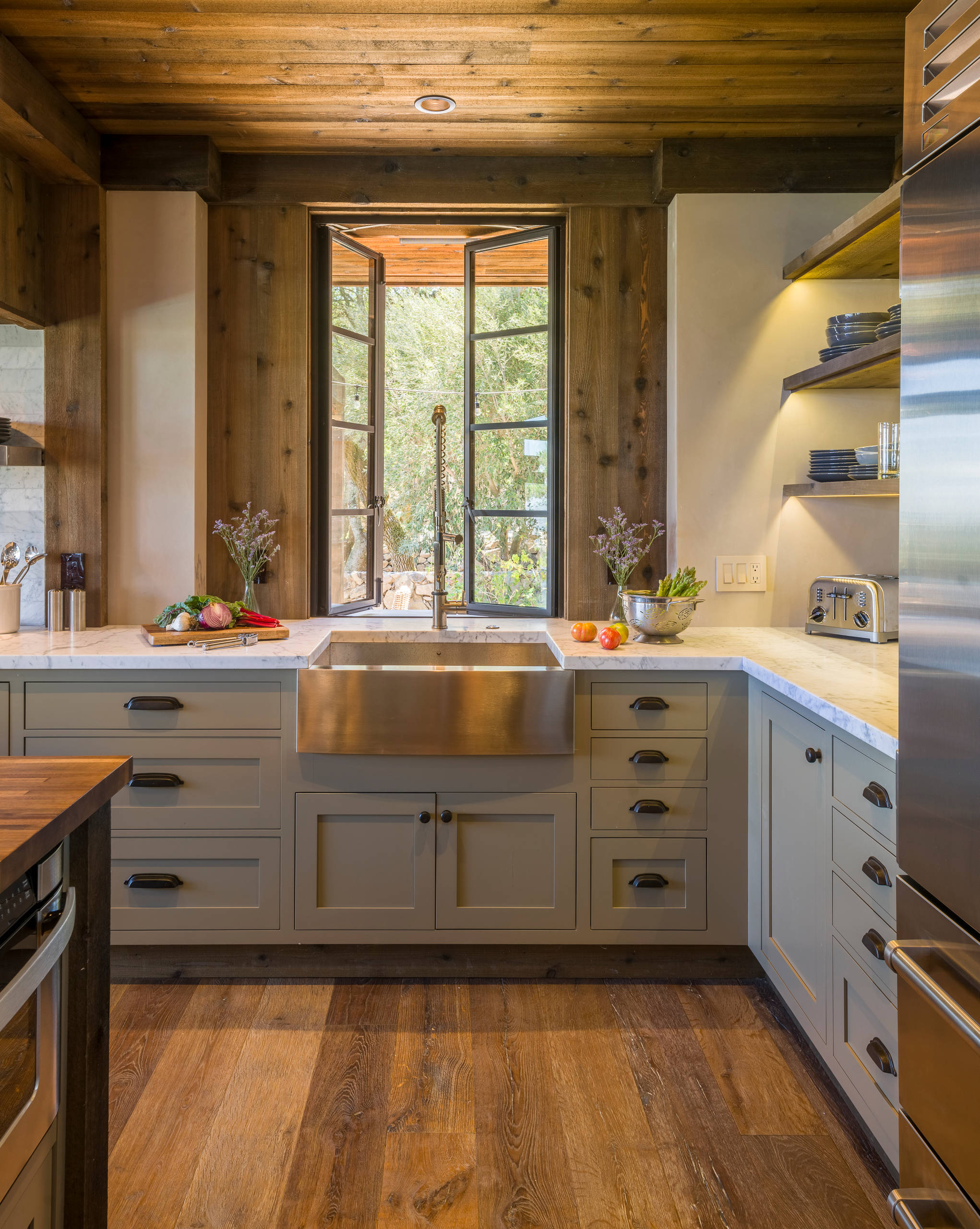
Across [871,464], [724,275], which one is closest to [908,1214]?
[871,464]

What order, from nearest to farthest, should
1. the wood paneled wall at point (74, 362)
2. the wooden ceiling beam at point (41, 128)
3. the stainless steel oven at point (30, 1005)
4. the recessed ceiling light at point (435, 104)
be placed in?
the stainless steel oven at point (30, 1005) → the wooden ceiling beam at point (41, 128) → the recessed ceiling light at point (435, 104) → the wood paneled wall at point (74, 362)

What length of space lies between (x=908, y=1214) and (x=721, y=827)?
1345mm

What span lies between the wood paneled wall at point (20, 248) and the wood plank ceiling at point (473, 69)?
0.96 feet

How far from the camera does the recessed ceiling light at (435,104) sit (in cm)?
276

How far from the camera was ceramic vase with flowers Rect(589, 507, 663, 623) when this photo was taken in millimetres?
3129

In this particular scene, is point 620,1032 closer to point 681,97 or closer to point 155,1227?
point 155,1227

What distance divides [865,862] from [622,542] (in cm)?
166

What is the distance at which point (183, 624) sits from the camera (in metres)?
2.68

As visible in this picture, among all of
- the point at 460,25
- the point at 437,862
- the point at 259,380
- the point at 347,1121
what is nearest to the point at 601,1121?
the point at 347,1121

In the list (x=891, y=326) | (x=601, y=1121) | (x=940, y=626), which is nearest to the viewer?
(x=940, y=626)

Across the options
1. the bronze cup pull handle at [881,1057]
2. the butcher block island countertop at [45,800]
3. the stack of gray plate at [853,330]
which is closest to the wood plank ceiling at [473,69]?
the stack of gray plate at [853,330]

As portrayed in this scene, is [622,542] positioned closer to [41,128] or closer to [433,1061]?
[433,1061]

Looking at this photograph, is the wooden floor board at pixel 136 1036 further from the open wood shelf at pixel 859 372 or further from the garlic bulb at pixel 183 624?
the open wood shelf at pixel 859 372

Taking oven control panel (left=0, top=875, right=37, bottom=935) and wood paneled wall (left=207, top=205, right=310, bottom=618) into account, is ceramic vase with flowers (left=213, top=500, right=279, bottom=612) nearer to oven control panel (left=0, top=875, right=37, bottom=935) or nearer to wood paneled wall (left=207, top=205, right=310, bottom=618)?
wood paneled wall (left=207, top=205, right=310, bottom=618)
